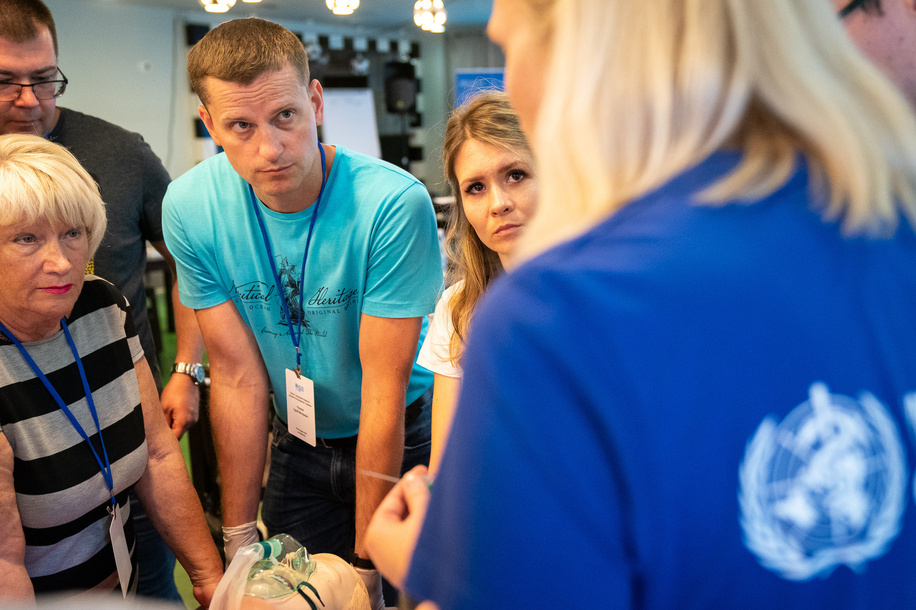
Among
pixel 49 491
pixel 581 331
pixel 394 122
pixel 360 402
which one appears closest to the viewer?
pixel 581 331

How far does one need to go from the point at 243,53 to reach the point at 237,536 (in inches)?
46.3

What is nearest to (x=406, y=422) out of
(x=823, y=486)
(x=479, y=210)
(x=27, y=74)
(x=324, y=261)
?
(x=324, y=261)

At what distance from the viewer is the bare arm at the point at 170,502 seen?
1509 millimetres

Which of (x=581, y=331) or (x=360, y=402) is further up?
(x=581, y=331)

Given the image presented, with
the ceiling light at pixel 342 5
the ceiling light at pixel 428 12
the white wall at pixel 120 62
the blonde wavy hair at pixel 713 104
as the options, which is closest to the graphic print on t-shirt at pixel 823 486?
the blonde wavy hair at pixel 713 104

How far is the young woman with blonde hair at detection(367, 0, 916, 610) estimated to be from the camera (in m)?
0.40

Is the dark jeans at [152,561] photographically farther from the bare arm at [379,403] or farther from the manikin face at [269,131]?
the manikin face at [269,131]

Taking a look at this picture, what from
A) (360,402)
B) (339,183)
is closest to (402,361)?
(360,402)

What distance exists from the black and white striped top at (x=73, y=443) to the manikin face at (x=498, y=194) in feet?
2.80

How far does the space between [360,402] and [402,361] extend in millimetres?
195

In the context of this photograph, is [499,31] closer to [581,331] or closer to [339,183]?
[581,331]

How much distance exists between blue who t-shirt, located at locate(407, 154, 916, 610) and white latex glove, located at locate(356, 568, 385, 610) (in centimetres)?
118

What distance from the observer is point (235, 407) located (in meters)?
1.76

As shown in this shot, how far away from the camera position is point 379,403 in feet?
5.15
